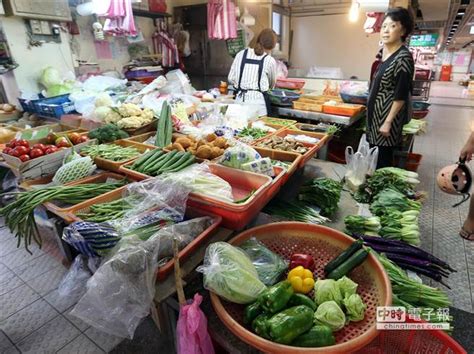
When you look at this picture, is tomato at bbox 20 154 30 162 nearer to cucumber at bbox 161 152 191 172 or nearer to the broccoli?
the broccoli

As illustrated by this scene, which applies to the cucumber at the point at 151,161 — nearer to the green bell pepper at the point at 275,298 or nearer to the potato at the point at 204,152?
the potato at the point at 204,152

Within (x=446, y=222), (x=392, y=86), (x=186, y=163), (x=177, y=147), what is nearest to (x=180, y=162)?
(x=186, y=163)

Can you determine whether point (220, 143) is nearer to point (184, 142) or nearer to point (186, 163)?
point (184, 142)

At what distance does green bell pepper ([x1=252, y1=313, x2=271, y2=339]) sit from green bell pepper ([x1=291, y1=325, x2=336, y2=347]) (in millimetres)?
103

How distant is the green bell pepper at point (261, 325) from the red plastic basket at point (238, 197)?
0.48 meters

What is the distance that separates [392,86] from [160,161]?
89.3 inches

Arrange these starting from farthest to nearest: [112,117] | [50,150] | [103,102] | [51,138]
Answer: [103,102]
[112,117]
[51,138]
[50,150]

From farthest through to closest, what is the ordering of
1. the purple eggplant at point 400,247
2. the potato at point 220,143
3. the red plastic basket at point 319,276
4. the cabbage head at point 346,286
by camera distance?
the potato at point 220,143, the purple eggplant at point 400,247, the cabbage head at point 346,286, the red plastic basket at point 319,276

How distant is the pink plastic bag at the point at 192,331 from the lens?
1.04m

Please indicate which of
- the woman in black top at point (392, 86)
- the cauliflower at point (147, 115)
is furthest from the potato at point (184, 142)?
the woman in black top at point (392, 86)

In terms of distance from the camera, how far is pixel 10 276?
2.51 meters

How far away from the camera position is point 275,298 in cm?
107

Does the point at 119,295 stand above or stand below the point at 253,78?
below

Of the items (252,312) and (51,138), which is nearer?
(252,312)
